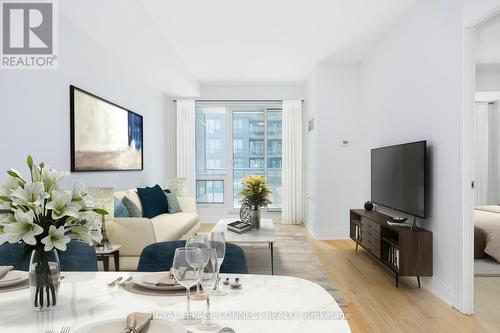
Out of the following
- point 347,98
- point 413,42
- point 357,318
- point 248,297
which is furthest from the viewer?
point 347,98

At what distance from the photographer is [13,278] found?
4.24ft

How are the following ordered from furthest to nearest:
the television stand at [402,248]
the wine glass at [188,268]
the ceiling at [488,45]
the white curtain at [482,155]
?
the white curtain at [482,155], the ceiling at [488,45], the television stand at [402,248], the wine glass at [188,268]

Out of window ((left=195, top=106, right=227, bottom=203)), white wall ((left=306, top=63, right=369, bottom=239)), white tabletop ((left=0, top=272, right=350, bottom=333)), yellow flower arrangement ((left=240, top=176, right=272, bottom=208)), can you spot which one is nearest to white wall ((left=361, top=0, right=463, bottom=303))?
white wall ((left=306, top=63, right=369, bottom=239))

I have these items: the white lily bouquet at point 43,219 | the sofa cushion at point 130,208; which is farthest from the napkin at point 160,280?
the sofa cushion at point 130,208

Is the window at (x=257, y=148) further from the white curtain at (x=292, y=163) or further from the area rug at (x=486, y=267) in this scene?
the area rug at (x=486, y=267)

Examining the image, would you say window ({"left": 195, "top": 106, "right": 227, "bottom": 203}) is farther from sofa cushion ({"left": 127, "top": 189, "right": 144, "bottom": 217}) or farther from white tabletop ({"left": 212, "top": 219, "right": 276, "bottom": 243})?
white tabletop ({"left": 212, "top": 219, "right": 276, "bottom": 243})

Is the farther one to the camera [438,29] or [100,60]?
[100,60]

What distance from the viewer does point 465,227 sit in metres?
2.74

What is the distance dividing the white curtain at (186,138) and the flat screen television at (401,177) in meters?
3.83

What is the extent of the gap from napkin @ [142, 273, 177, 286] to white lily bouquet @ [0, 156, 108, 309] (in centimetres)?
27

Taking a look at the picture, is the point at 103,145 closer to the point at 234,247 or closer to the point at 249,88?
the point at 234,247

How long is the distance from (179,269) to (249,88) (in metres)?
6.42

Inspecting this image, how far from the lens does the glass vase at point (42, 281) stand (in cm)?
105

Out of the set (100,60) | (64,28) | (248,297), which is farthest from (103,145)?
(248,297)
